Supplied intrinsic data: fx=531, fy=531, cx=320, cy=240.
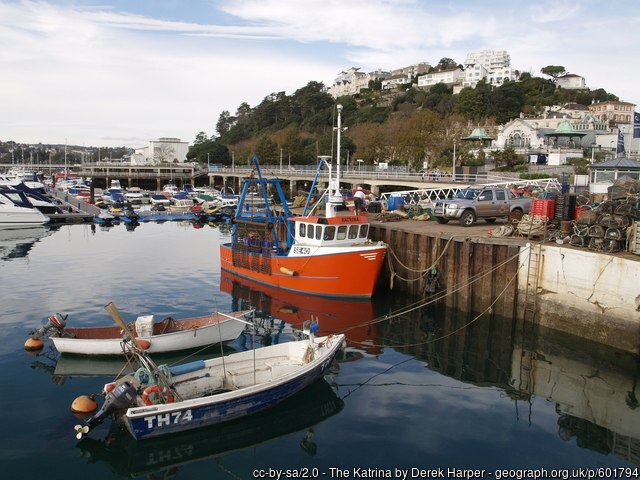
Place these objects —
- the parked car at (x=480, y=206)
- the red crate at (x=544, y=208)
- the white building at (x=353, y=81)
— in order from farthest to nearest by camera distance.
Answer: the white building at (x=353, y=81) → the parked car at (x=480, y=206) → the red crate at (x=544, y=208)

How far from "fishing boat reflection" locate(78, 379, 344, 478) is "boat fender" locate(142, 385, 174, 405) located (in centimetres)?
76


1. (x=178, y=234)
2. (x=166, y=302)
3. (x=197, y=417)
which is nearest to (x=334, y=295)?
(x=166, y=302)

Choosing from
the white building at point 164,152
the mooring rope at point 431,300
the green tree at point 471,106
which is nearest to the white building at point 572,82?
the green tree at point 471,106

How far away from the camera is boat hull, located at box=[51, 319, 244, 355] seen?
15.2m

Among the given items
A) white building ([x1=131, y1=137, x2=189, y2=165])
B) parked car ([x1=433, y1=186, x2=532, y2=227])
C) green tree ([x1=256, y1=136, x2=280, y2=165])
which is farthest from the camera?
white building ([x1=131, y1=137, x2=189, y2=165])

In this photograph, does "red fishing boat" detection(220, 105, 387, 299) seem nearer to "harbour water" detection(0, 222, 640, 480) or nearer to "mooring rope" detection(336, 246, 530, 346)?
"harbour water" detection(0, 222, 640, 480)

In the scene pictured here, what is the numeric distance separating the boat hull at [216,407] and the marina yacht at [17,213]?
133 ft

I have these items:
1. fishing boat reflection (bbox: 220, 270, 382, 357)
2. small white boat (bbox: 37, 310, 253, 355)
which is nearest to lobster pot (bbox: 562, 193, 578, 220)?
fishing boat reflection (bbox: 220, 270, 382, 357)

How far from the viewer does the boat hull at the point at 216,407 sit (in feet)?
34.6

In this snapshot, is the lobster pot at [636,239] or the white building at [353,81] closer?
the lobster pot at [636,239]

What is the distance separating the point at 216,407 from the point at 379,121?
3869 inches

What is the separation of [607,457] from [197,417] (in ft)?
27.7

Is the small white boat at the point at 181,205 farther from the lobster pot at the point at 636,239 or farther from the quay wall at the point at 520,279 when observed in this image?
the lobster pot at the point at 636,239

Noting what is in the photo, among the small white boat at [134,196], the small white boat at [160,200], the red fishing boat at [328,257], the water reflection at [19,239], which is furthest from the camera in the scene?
the small white boat at [134,196]
